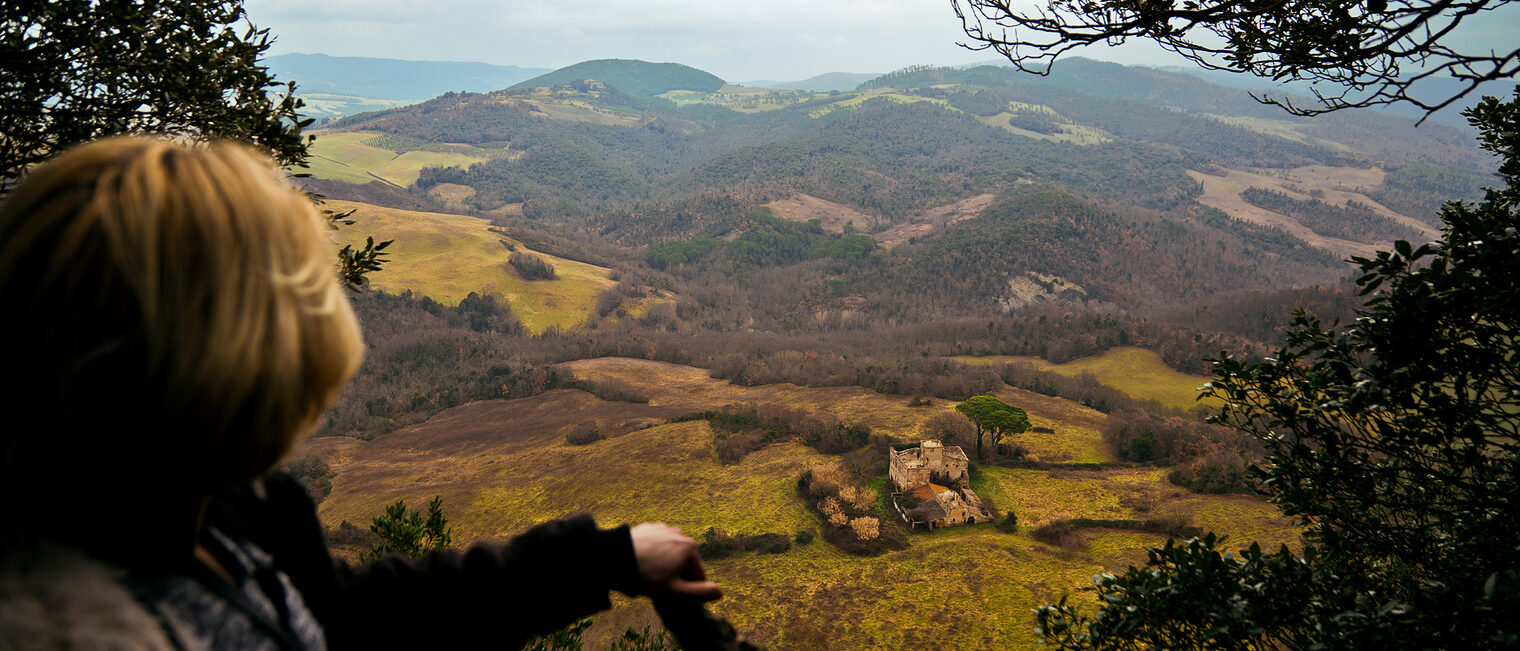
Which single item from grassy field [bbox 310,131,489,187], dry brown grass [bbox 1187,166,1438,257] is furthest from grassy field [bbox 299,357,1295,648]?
dry brown grass [bbox 1187,166,1438,257]

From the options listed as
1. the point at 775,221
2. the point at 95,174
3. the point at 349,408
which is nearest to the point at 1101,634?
the point at 95,174

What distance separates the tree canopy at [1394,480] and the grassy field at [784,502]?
6193mm

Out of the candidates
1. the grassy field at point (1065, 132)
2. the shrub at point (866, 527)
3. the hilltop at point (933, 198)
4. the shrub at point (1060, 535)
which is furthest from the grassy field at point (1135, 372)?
the grassy field at point (1065, 132)

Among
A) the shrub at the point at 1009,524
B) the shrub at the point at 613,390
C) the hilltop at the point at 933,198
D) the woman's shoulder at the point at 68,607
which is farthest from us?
the hilltop at the point at 933,198

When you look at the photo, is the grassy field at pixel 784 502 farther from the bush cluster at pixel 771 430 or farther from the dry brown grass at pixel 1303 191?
the dry brown grass at pixel 1303 191

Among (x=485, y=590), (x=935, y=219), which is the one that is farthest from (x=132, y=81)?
(x=935, y=219)

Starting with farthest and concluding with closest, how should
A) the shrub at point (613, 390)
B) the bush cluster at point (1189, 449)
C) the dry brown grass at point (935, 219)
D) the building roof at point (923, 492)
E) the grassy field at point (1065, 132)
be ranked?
1. the grassy field at point (1065, 132)
2. the dry brown grass at point (935, 219)
3. the shrub at point (613, 390)
4. the bush cluster at point (1189, 449)
5. the building roof at point (923, 492)

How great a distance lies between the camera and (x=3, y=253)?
40.6 inches

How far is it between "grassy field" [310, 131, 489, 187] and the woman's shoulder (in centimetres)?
12355

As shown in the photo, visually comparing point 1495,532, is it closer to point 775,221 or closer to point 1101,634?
point 1101,634

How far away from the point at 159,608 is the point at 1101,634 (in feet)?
19.6

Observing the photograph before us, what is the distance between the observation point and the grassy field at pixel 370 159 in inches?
4545

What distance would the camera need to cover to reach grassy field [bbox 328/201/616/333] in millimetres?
62125

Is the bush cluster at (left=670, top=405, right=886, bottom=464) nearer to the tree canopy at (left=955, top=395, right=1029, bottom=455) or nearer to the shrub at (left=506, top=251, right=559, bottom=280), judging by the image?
the tree canopy at (left=955, top=395, right=1029, bottom=455)
